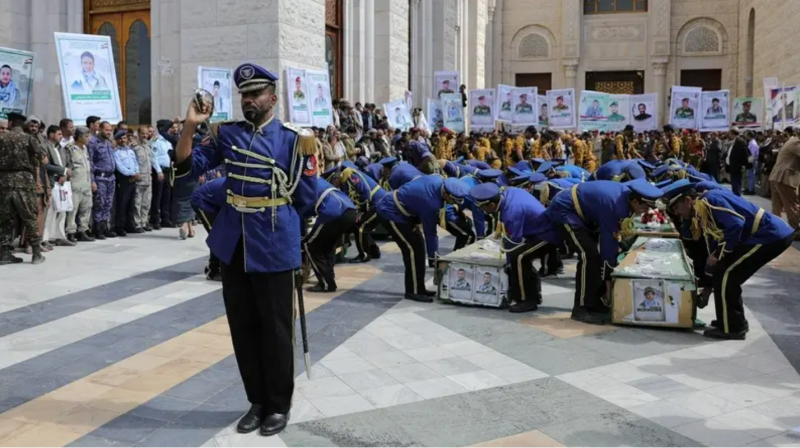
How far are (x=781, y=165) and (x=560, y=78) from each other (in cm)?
2497

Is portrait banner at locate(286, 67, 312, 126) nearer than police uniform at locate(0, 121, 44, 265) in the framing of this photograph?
No

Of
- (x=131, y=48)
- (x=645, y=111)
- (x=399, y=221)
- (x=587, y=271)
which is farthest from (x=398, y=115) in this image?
(x=587, y=271)

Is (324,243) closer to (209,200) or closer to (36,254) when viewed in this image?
(209,200)

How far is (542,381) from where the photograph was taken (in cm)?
526

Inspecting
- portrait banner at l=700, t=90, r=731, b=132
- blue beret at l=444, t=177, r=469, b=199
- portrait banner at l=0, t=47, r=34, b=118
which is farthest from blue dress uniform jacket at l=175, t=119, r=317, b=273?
portrait banner at l=700, t=90, r=731, b=132

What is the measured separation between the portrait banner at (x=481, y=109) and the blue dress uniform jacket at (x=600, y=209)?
14439 millimetres

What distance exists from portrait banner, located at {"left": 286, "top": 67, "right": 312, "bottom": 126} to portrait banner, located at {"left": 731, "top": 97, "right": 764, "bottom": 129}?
602 inches

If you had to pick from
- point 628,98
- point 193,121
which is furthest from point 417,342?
point 628,98

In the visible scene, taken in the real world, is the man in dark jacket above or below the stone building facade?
below

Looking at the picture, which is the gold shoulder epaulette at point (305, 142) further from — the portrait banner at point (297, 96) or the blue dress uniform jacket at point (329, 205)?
the portrait banner at point (297, 96)

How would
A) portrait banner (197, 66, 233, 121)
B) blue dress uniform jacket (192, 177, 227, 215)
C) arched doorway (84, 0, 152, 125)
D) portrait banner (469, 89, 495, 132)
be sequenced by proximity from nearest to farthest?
blue dress uniform jacket (192, 177, 227, 215) < portrait banner (197, 66, 233, 121) < arched doorway (84, 0, 152, 125) < portrait banner (469, 89, 495, 132)

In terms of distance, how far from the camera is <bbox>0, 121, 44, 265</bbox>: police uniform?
9211 millimetres

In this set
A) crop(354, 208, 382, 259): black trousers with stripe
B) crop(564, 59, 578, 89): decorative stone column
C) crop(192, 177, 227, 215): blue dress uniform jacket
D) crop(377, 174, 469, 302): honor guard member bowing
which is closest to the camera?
crop(192, 177, 227, 215): blue dress uniform jacket

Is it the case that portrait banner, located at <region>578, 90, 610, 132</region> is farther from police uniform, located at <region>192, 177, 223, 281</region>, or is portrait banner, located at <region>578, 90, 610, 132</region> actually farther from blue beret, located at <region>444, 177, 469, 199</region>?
police uniform, located at <region>192, 177, 223, 281</region>
